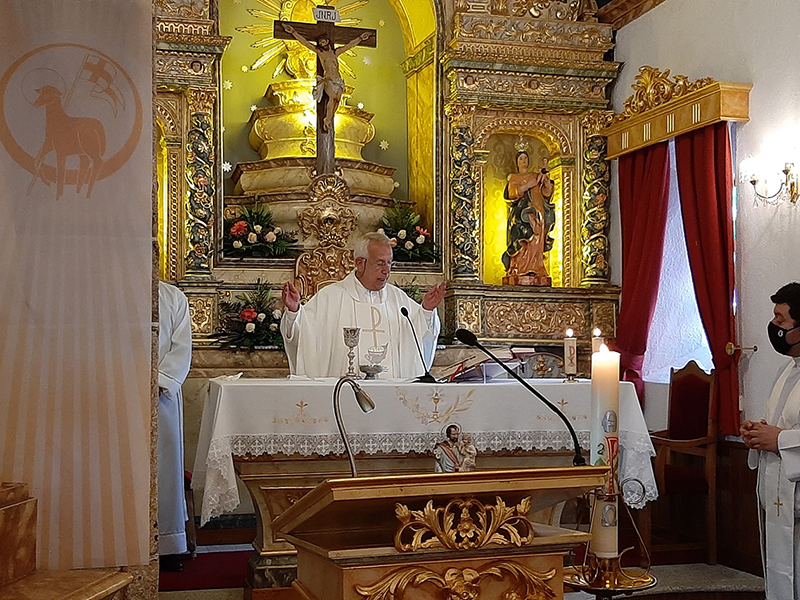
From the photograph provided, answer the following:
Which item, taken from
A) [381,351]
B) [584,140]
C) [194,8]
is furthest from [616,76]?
[381,351]

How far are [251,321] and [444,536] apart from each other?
6306 mm

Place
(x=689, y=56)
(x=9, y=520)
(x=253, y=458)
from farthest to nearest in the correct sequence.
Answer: (x=689, y=56)
(x=253, y=458)
(x=9, y=520)

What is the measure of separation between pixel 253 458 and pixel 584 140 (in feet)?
17.9

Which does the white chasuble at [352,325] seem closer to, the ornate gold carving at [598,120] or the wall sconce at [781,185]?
the wall sconce at [781,185]

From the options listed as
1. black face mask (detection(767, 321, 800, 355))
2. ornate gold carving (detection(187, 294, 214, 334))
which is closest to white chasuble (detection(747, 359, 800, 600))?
black face mask (detection(767, 321, 800, 355))

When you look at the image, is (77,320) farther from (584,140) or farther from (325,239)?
(584,140)

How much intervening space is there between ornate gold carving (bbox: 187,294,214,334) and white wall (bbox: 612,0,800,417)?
4.27 meters

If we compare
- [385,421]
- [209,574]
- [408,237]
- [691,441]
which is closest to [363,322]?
[385,421]

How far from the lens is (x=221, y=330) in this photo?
875cm

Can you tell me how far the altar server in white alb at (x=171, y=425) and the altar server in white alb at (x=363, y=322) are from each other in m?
0.69

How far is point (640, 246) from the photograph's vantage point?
28.5 feet

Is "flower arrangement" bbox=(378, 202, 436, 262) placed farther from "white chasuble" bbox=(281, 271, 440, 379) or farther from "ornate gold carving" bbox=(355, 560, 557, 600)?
"ornate gold carving" bbox=(355, 560, 557, 600)

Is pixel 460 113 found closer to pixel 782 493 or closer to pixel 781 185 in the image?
pixel 781 185

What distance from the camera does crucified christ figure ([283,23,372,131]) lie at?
8.81m
